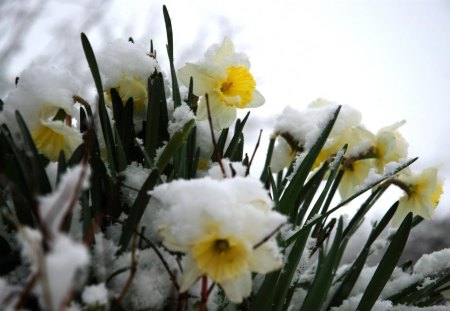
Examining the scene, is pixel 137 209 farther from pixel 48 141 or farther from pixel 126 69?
pixel 126 69

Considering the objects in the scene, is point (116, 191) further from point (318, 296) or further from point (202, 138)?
point (318, 296)

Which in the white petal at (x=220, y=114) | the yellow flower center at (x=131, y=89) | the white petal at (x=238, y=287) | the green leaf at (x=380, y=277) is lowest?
the white petal at (x=238, y=287)

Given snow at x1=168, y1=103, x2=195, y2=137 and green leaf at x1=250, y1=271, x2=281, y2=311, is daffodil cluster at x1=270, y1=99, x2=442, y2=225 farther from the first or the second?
green leaf at x1=250, y1=271, x2=281, y2=311

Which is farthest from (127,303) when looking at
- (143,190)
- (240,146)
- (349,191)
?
(349,191)

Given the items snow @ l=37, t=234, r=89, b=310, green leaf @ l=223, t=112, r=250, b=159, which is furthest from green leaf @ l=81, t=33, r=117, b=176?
snow @ l=37, t=234, r=89, b=310

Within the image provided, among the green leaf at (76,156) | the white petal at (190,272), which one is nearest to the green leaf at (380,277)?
the white petal at (190,272)

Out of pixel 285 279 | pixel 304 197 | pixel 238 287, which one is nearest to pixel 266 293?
pixel 285 279

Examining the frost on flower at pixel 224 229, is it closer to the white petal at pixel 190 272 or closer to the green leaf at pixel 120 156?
the white petal at pixel 190 272
